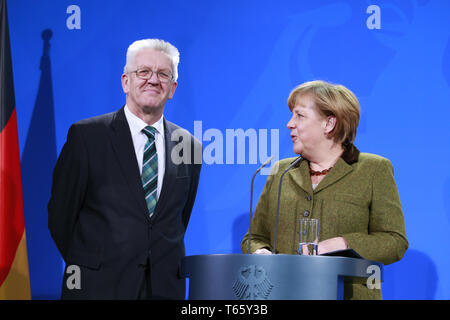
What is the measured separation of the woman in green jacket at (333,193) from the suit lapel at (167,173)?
435 millimetres

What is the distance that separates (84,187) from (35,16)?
183 cm

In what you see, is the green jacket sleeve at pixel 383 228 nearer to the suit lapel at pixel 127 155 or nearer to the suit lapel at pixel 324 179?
the suit lapel at pixel 324 179

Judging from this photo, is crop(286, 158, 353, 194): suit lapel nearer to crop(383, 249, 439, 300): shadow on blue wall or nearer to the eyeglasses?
the eyeglasses

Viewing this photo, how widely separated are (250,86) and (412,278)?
1570mm

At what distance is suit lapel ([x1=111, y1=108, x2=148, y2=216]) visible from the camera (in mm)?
2901

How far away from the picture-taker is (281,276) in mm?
2096

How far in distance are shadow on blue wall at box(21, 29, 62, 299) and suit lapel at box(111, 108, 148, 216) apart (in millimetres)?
1154

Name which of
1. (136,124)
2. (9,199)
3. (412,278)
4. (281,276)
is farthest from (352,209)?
(9,199)

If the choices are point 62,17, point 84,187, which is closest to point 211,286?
point 84,187

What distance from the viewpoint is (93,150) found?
2957 millimetres

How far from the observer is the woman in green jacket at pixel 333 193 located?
8.65ft

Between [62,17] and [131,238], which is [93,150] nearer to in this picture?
[131,238]

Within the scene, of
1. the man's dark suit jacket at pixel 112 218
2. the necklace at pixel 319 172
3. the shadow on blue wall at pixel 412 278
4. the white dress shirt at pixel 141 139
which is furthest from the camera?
the shadow on blue wall at pixel 412 278

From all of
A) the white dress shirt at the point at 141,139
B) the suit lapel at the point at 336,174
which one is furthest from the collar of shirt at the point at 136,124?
the suit lapel at the point at 336,174
